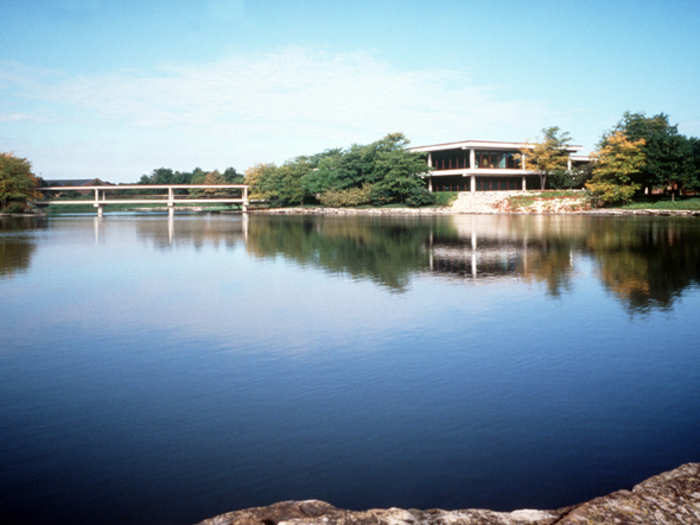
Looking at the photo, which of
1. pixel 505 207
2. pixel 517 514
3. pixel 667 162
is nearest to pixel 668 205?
pixel 667 162

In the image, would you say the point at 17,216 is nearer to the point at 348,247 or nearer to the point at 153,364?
the point at 348,247

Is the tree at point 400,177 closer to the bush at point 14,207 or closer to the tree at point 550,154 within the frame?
the tree at point 550,154

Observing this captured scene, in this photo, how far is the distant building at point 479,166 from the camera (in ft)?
273

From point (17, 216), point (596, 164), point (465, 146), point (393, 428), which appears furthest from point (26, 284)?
point (17, 216)

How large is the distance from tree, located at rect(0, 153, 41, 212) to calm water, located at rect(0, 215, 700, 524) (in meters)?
77.2

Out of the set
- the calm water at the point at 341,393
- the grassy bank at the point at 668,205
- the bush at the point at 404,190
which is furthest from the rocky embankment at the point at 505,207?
the calm water at the point at 341,393

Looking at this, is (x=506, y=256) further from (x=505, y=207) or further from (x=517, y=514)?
(x=505, y=207)

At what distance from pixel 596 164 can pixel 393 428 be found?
66035mm

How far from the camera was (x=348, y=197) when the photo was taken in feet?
268

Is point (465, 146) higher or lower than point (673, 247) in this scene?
higher

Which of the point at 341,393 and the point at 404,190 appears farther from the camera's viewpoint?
the point at 404,190

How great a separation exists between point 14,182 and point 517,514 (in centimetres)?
9458

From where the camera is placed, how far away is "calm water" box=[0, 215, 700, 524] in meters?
5.36

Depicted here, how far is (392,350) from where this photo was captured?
9.84 metres
